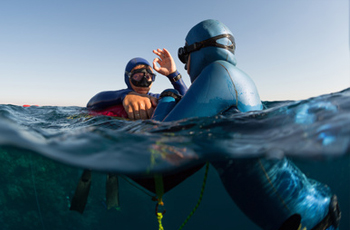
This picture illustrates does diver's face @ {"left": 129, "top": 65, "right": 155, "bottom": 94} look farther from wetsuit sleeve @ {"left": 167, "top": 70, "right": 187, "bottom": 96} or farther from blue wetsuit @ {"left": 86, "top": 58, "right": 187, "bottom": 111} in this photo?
wetsuit sleeve @ {"left": 167, "top": 70, "right": 187, "bottom": 96}

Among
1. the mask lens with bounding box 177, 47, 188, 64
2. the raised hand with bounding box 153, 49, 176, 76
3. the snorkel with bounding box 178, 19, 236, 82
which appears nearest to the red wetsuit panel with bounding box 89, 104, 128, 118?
the raised hand with bounding box 153, 49, 176, 76

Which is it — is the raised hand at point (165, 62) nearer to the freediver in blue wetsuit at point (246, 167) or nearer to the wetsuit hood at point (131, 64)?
the wetsuit hood at point (131, 64)

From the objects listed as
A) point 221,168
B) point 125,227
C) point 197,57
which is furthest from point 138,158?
point 125,227

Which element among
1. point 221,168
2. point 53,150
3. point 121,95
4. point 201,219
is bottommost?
point 201,219

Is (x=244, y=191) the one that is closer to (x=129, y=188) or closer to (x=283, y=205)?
(x=283, y=205)

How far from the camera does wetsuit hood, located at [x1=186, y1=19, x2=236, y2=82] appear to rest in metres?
2.56

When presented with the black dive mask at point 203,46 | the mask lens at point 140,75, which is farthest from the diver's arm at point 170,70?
the black dive mask at point 203,46

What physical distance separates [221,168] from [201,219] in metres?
9.54

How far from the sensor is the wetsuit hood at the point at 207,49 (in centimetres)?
256

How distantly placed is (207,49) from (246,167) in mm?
1700

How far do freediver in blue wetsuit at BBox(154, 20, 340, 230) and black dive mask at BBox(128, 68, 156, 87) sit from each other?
1889 mm

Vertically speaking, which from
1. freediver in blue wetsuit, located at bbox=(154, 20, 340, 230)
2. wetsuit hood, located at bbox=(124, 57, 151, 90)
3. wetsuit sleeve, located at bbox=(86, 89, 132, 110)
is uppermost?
wetsuit hood, located at bbox=(124, 57, 151, 90)

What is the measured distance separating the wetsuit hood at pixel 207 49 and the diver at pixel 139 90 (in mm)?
1224

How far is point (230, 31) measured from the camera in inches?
109
